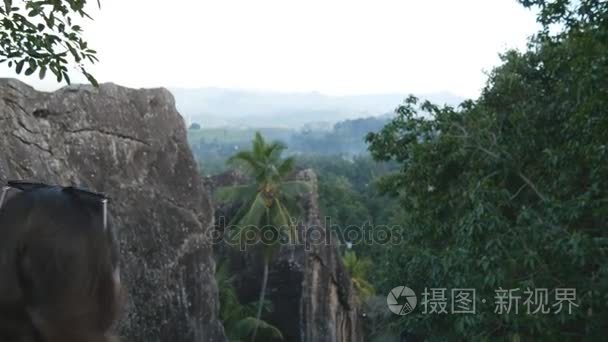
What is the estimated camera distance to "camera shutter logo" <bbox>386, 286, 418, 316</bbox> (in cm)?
1445

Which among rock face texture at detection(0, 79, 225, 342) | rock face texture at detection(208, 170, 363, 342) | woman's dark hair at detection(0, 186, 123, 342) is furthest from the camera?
rock face texture at detection(208, 170, 363, 342)

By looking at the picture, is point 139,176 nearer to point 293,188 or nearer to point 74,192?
point 74,192

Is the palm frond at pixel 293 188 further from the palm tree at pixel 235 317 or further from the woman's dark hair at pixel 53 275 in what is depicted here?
the woman's dark hair at pixel 53 275

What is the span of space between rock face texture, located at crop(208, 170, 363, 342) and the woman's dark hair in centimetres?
2022

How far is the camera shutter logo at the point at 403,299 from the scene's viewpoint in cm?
1445

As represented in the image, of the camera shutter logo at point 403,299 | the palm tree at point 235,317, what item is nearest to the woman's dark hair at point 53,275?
the camera shutter logo at point 403,299

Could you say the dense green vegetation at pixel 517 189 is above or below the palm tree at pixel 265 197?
above

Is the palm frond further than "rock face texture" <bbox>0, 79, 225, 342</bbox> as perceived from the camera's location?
Yes

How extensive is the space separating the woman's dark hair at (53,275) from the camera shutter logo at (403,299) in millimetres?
13235

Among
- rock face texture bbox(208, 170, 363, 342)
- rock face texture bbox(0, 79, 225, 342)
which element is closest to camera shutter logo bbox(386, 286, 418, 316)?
rock face texture bbox(0, 79, 225, 342)

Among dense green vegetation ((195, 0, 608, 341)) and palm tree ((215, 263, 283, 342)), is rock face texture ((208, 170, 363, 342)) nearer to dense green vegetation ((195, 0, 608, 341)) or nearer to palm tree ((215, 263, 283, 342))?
palm tree ((215, 263, 283, 342))

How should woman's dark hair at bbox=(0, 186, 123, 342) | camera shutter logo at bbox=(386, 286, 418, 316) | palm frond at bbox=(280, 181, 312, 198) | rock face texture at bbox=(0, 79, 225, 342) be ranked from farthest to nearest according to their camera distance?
palm frond at bbox=(280, 181, 312, 198), camera shutter logo at bbox=(386, 286, 418, 316), rock face texture at bbox=(0, 79, 225, 342), woman's dark hair at bbox=(0, 186, 123, 342)

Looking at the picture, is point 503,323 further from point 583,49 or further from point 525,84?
point 525,84

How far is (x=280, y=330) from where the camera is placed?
71.7ft
